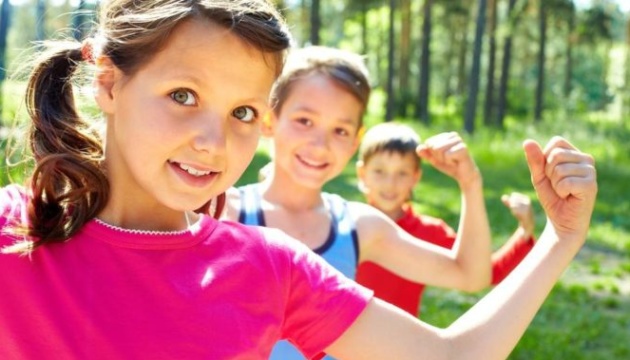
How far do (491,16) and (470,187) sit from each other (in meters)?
27.7

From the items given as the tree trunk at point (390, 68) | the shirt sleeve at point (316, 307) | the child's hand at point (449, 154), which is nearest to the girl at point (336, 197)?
the child's hand at point (449, 154)

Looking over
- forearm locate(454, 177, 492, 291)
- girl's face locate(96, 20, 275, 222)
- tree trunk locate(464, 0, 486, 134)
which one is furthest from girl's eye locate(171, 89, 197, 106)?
tree trunk locate(464, 0, 486, 134)

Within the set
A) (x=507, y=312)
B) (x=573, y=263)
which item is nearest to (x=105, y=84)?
(x=507, y=312)

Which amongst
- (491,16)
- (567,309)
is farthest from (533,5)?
(567,309)

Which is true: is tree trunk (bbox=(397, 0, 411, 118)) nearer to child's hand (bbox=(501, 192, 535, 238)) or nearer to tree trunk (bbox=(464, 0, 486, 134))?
tree trunk (bbox=(464, 0, 486, 134))

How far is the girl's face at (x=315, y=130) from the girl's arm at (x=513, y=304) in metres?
1.25

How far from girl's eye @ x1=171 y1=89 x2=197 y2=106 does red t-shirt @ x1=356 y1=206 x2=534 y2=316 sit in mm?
1992

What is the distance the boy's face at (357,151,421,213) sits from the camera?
14.2 feet

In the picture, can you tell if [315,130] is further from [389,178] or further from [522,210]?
[389,178]

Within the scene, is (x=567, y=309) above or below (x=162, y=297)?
below

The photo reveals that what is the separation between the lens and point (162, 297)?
57.0 inches

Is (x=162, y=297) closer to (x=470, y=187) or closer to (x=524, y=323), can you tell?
(x=524, y=323)

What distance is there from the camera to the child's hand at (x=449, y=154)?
251cm

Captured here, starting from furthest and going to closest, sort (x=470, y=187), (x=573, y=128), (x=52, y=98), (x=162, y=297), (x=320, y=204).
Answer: (x=573, y=128)
(x=320, y=204)
(x=470, y=187)
(x=52, y=98)
(x=162, y=297)
